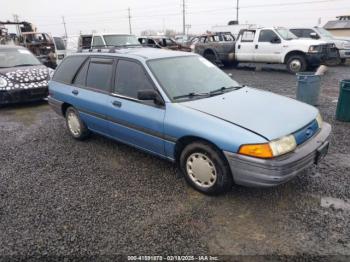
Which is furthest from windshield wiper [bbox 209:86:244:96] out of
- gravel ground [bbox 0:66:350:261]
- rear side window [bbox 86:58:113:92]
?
rear side window [bbox 86:58:113:92]

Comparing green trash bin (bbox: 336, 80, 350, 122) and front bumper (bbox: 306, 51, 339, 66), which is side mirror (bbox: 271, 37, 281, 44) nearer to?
front bumper (bbox: 306, 51, 339, 66)

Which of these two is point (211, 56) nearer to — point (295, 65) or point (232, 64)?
point (232, 64)

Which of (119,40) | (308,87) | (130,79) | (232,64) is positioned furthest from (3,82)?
(232,64)

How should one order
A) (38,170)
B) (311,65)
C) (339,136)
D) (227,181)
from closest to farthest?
(227,181)
(38,170)
(339,136)
(311,65)

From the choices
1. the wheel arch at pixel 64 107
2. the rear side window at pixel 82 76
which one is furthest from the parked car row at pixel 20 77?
the rear side window at pixel 82 76

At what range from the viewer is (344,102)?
5867 millimetres

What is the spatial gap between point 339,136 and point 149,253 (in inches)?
161

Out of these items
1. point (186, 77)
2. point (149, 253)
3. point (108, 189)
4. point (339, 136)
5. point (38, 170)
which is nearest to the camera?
point (149, 253)

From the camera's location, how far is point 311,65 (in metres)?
12.2

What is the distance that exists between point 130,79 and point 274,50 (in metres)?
10.4

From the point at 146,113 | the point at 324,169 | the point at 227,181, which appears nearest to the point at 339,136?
the point at 324,169

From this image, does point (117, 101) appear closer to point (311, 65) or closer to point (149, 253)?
point (149, 253)

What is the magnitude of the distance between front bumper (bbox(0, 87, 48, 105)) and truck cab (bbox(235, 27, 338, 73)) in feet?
30.4

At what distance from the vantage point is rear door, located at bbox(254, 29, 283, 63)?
12.8 m
